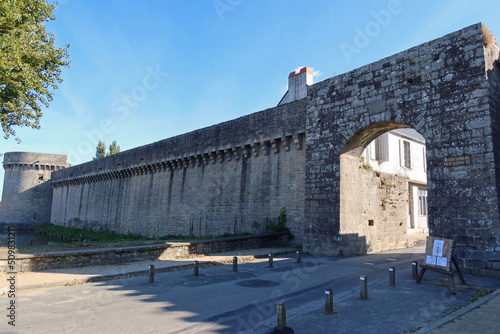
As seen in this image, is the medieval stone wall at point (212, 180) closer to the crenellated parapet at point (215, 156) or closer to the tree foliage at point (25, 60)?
the crenellated parapet at point (215, 156)

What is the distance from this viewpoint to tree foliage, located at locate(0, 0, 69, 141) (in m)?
9.95

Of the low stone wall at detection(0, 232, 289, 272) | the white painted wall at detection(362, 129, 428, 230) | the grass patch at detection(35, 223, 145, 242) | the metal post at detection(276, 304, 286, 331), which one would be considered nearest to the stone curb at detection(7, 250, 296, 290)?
the low stone wall at detection(0, 232, 289, 272)

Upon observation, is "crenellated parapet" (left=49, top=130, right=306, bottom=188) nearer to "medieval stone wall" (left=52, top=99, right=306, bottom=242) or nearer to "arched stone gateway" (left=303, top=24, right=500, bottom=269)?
"medieval stone wall" (left=52, top=99, right=306, bottom=242)

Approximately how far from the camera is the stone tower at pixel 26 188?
136 feet

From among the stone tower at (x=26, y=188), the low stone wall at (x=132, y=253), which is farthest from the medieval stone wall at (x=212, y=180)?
the stone tower at (x=26, y=188)

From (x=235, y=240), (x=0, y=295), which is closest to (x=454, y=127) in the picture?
(x=235, y=240)

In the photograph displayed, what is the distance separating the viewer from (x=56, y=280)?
7.25 metres

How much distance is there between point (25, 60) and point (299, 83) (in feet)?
54.2

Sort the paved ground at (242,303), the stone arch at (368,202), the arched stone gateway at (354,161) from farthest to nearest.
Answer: the stone arch at (368,202)
the arched stone gateway at (354,161)
the paved ground at (242,303)

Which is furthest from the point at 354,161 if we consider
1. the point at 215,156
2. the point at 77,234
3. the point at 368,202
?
the point at 77,234

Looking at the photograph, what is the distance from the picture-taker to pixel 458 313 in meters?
4.59

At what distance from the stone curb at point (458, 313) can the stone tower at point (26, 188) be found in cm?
4794

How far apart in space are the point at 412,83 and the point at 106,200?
27051 millimetres

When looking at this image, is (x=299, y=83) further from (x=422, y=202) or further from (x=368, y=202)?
(x=368, y=202)
